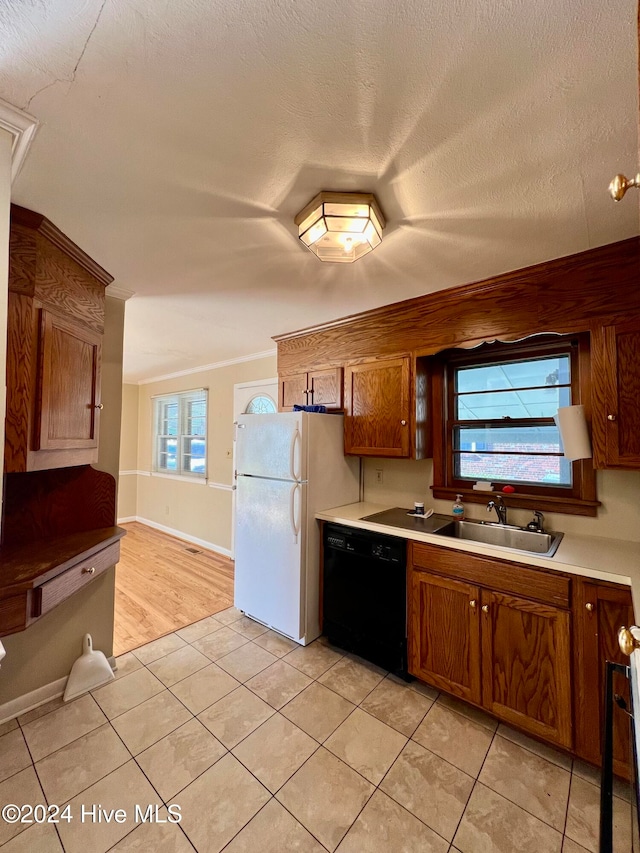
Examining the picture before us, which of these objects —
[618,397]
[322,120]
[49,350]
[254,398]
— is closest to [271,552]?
Result: [49,350]

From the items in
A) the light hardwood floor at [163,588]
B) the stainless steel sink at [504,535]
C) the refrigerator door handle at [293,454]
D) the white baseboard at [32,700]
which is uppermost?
the refrigerator door handle at [293,454]

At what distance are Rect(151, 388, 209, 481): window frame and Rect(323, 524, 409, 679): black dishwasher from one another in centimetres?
276

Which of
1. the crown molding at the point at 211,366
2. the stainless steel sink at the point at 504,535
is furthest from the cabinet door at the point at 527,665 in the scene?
the crown molding at the point at 211,366

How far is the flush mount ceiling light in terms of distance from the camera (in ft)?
4.40

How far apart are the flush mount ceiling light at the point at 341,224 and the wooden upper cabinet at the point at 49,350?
116cm

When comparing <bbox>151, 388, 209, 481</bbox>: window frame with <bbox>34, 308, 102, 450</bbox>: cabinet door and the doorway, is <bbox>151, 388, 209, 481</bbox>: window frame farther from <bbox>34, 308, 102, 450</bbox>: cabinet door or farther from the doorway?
<bbox>34, 308, 102, 450</bbox>: cabinet door

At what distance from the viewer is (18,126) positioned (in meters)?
1.06

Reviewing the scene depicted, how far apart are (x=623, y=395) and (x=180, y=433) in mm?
4928

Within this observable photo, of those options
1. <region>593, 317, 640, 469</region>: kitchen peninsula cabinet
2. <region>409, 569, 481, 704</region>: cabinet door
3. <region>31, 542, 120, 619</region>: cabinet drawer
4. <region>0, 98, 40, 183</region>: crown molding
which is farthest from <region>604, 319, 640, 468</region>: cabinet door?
<region>31, 542, 120, 619</region>: cabinet drawer

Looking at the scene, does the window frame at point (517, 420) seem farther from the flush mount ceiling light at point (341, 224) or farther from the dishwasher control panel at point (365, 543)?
the flush mount ceiling light at point (341, 224)

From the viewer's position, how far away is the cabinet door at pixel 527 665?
1.58 metres

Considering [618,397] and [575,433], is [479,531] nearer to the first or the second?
[575,433]

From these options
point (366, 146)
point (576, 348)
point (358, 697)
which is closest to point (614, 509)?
point (576, 348)

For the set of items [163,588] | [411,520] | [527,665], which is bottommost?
[163,588]
